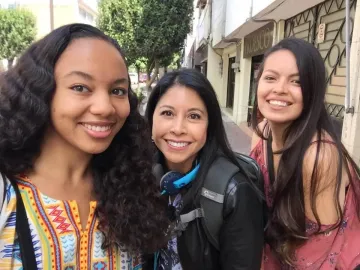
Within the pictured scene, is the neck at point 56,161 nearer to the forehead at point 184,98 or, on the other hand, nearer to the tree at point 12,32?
the forehead at point 184,98

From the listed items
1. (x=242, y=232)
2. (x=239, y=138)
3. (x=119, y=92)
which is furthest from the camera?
(x=239, y=138)

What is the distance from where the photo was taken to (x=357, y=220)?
1.72 metres

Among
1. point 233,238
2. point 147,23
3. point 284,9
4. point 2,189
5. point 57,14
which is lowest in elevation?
point 233,238

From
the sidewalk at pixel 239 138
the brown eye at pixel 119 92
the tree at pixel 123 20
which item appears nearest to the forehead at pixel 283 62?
the brown eye at pixel 119 92

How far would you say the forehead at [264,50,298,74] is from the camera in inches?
67.7

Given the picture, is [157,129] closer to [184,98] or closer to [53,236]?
[184,98]

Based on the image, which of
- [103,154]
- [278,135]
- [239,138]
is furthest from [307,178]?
[239,138]

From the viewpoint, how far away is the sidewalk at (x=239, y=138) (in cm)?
745

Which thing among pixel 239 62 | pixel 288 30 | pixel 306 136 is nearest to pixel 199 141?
pixel 306 136

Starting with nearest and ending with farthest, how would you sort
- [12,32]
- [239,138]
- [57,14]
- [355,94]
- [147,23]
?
1. [355,94]
2. [239,138]
3. [147,23]
4. [12,32]
5. [57,14]

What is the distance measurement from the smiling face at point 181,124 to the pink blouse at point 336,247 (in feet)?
2.26

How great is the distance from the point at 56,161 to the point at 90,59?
0.35 metres

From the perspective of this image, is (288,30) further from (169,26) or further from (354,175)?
(169,26)

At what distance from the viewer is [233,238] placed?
1364mm
